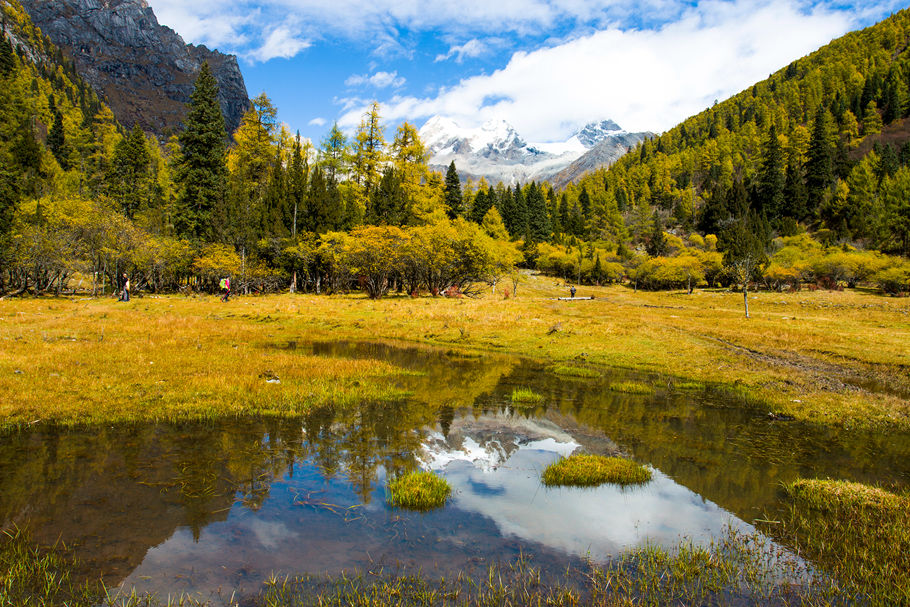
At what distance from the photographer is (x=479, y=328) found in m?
30.4

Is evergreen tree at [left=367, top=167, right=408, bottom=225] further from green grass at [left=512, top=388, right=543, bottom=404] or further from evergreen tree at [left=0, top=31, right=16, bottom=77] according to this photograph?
evergreen tree at [left=0, top=31, right=16, bottom=77]

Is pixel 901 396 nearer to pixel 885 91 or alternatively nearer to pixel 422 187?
pixel 422 187

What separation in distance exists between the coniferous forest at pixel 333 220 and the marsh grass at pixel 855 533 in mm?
39920

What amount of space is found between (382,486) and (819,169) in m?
152

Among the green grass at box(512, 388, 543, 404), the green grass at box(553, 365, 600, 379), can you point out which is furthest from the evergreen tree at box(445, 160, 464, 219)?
the green grass at box(512, 388, 543, 404)

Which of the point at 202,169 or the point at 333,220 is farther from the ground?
the point at 202,169

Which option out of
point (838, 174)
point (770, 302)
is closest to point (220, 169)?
point (770, 302)

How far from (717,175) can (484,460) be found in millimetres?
186616

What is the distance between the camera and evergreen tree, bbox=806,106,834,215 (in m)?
117

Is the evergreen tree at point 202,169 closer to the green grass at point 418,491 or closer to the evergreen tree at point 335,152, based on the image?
the evergreen tree at point 335,152

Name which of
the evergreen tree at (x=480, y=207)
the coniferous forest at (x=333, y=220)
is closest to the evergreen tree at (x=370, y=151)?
the coniferous forest at (x=333, y=220)

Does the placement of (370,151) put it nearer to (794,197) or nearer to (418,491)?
(418,491)

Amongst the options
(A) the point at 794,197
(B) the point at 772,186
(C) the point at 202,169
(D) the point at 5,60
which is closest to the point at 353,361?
(C) the point at 202,169

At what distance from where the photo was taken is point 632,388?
16.3 m
